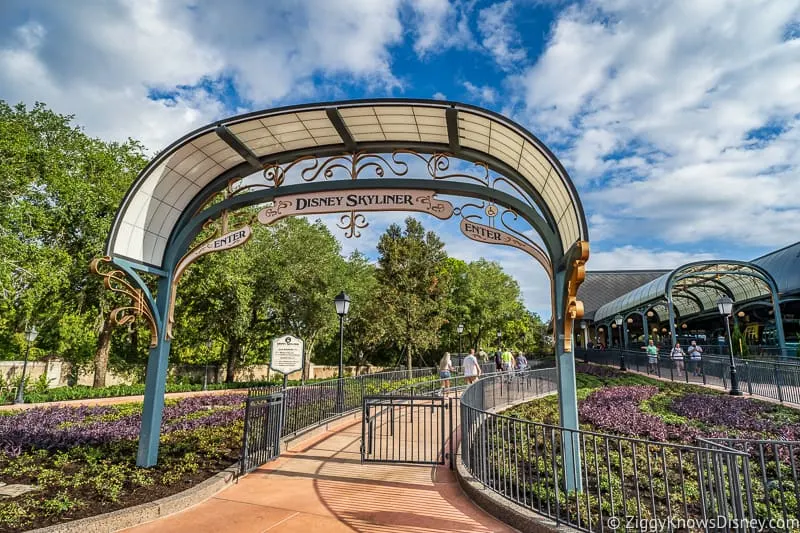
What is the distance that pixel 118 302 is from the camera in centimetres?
2036

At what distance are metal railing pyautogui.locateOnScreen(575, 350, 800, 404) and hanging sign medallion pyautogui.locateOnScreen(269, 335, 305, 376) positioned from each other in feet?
45.4

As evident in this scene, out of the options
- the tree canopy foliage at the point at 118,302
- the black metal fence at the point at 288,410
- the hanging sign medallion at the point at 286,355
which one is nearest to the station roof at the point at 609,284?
the tree canopy foliage at the point at 118,302

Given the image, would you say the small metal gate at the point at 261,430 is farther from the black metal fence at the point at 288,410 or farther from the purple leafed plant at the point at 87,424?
the purple leafed plant at the point at 87,424

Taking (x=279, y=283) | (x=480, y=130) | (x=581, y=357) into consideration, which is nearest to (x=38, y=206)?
(x=279, y=283)

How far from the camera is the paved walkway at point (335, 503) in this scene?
4.43m

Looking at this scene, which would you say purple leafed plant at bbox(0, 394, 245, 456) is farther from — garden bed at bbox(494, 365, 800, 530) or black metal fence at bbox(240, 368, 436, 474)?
garden bed at bbox(494, 365, 800, 530)

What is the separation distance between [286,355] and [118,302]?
53.2ft

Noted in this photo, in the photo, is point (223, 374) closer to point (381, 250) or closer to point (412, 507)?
point (381, 250)

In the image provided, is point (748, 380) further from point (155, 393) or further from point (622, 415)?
point (155, 393)

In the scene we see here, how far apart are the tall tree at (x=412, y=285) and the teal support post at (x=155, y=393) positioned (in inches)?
724

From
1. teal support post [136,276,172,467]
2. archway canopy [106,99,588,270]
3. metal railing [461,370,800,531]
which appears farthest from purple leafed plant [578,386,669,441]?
teal support post [136,276,172,467]

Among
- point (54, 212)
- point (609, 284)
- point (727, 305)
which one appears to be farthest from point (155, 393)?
point (609, 284)

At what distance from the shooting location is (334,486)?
570cm

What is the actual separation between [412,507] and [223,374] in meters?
29.2
